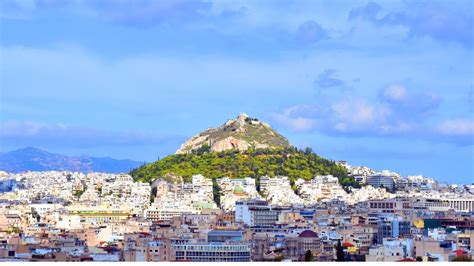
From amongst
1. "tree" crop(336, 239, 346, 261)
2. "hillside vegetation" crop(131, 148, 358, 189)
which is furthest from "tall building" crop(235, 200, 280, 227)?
"hillside vegetation" crop(131, 148, 358, 189)

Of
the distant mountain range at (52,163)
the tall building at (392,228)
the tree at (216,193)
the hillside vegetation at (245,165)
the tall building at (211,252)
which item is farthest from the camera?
the distant mountain range at (52,163)

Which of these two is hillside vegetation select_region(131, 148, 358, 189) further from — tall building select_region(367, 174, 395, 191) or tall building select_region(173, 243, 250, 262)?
tall building select_region(173, 243, 250, 262)

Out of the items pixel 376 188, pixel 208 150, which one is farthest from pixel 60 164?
pixel 376 188

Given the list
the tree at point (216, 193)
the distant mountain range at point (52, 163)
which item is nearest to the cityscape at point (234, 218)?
the tree at point (216, 193)

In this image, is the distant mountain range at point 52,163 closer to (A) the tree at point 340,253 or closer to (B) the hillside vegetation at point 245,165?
(B) the hillside vegetation at point 245,165

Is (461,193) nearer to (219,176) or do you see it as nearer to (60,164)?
(219,176)

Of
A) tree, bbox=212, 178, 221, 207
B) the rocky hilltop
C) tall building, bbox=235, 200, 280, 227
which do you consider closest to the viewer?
tall building, bbox=235, 200, 280, 227
